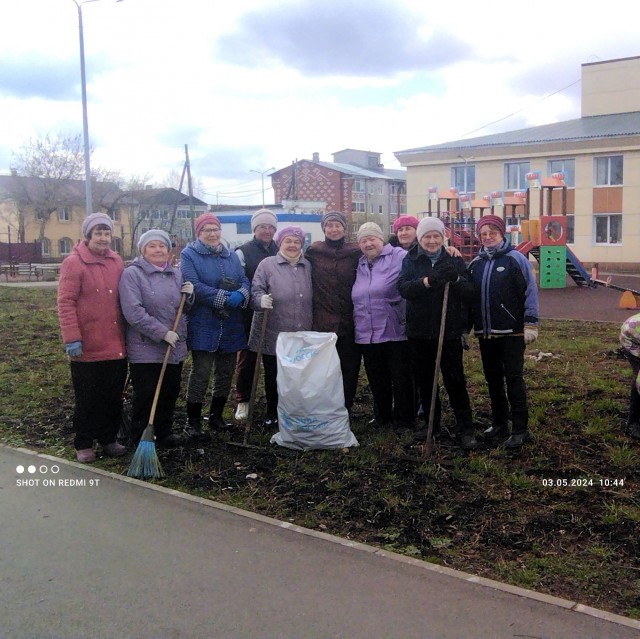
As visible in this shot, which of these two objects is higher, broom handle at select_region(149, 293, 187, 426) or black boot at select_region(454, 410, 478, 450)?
broom handle at select_region(149, 293, 187, 426)

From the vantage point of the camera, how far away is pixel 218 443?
18.7 feet

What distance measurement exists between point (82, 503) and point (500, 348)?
3.19 metres

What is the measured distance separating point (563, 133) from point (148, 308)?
30987 millimetres

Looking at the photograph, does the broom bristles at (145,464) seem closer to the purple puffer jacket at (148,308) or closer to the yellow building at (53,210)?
the purple puffer jacket at (148,308)

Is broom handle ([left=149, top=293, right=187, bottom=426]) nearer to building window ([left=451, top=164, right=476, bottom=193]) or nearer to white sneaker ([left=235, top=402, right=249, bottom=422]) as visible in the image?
white sneaker ([left=235, top=402, right=249, bottom=422])

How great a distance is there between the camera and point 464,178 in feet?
114

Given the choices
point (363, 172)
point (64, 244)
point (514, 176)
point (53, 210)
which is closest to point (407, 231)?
point (514, 176)

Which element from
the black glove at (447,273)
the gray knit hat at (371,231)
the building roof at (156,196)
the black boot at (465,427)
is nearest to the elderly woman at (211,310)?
the gray knit hat at (371,231)

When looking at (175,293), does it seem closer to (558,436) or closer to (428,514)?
(428,514)

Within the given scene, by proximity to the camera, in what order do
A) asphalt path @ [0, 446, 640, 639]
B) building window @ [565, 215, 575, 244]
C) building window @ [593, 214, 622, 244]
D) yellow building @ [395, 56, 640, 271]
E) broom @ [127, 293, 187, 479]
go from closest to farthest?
asphalt path @ [0, 446, 640, 639], broom @ [127, 293, 187, 479], yellow building @ [395, 56, 640, 271], building window @ [593, 214, 622, 244], building window @ [565, 215, 575, 244]

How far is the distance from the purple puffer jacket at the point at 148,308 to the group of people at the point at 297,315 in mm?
11

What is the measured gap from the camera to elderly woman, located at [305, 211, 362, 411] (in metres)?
5.69

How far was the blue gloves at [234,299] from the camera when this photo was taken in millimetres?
5602

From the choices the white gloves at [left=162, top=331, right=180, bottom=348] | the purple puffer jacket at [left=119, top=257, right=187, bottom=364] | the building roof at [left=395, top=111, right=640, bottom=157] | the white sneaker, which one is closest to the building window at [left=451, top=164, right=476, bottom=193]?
the building roof at [left=395, top=111, right=640, bottom=157]
